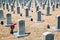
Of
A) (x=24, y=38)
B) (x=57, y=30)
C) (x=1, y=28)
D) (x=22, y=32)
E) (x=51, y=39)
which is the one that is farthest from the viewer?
(x=1, y=28)

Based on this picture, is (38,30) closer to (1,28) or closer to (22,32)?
(22,32)

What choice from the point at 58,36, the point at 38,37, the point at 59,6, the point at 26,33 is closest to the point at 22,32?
the point at 26,33

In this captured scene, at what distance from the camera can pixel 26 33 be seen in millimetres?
10188

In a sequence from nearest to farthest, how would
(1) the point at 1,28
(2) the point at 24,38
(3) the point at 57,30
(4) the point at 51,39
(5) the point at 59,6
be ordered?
(4) the point at 51,39, (2) the point at 24,38, (3) the point at 57,30, (1) the point at 1,28, (5) the point at 59,6

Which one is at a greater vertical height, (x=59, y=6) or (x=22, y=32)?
(x=59, y=6)

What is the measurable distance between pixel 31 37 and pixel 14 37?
3.54ft

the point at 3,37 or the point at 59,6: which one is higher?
the point at 59,6

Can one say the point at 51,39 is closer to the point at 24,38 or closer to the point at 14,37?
the point at 24,38

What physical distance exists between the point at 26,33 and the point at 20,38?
0.87 metres

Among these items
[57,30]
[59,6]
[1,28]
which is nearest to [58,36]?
[57,30]

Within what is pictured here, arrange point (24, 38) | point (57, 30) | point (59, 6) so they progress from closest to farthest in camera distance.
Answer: point (24, 38) → point (57, 30) → point (59, 6)

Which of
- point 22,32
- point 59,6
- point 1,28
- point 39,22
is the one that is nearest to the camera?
point 22,32

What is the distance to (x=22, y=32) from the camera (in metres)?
9.98

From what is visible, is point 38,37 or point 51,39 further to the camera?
point 38,37
